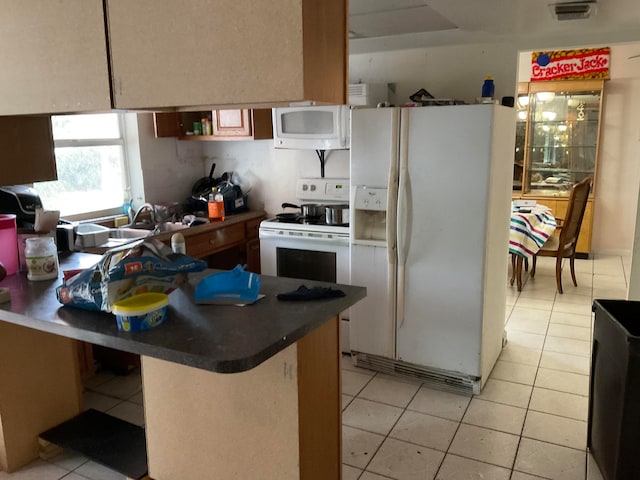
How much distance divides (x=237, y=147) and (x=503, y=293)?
2439 mm

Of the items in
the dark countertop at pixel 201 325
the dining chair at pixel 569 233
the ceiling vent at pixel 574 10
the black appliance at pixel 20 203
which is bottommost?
the dining chair at pixel 569 233

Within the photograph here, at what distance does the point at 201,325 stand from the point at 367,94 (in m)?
2.41

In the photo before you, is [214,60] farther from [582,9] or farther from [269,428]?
[582,9]

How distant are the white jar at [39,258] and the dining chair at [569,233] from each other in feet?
13.3

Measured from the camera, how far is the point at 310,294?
6.07 ft

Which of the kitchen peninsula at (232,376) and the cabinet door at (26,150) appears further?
the cabinet door at (26,150)

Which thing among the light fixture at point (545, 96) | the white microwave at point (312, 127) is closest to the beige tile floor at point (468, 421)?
the white microwave at point (312, 127)

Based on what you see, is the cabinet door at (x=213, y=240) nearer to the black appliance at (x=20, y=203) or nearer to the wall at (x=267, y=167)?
the wall at (x=267, y=167)

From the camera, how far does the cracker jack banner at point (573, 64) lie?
588 centimetres

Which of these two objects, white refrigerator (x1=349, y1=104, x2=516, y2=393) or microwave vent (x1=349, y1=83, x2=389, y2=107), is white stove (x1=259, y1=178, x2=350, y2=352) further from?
microwave vent (x1=349, y1=83, x2=389, y2=107)

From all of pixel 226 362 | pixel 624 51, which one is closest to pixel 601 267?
pixel 624 51

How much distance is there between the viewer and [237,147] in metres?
4.56

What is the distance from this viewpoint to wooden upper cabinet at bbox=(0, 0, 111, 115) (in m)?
1.61

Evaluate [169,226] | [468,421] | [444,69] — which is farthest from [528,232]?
[169,226]
